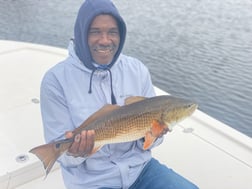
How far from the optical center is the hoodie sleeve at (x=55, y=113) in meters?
2.53

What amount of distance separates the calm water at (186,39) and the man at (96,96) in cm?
619

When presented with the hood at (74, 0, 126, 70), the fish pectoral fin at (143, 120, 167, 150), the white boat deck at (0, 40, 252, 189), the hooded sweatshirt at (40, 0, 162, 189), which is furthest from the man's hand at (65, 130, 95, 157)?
the white boat deck at (0, 40, 252, 189)

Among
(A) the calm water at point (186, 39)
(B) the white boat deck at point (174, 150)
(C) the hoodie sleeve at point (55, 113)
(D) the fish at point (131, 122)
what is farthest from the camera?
(A) the calm water at point (186, 39)

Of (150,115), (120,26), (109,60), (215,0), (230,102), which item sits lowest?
(230,102)

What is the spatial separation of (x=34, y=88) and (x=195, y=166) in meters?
2.38

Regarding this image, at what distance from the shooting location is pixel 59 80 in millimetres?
2604

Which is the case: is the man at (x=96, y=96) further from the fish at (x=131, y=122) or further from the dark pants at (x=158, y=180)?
the fish at (x=131, y=122)

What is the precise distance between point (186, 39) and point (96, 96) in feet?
35.4

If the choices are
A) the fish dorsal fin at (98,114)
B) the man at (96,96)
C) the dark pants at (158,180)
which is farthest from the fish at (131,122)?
the dark pants at (158,180)

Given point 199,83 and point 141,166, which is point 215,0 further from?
point 141,166

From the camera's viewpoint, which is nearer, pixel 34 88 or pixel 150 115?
pixel 150 115

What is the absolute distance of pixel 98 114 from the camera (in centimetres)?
247

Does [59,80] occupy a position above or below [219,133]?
above

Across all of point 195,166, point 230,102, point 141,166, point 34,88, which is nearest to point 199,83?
point 230,102
